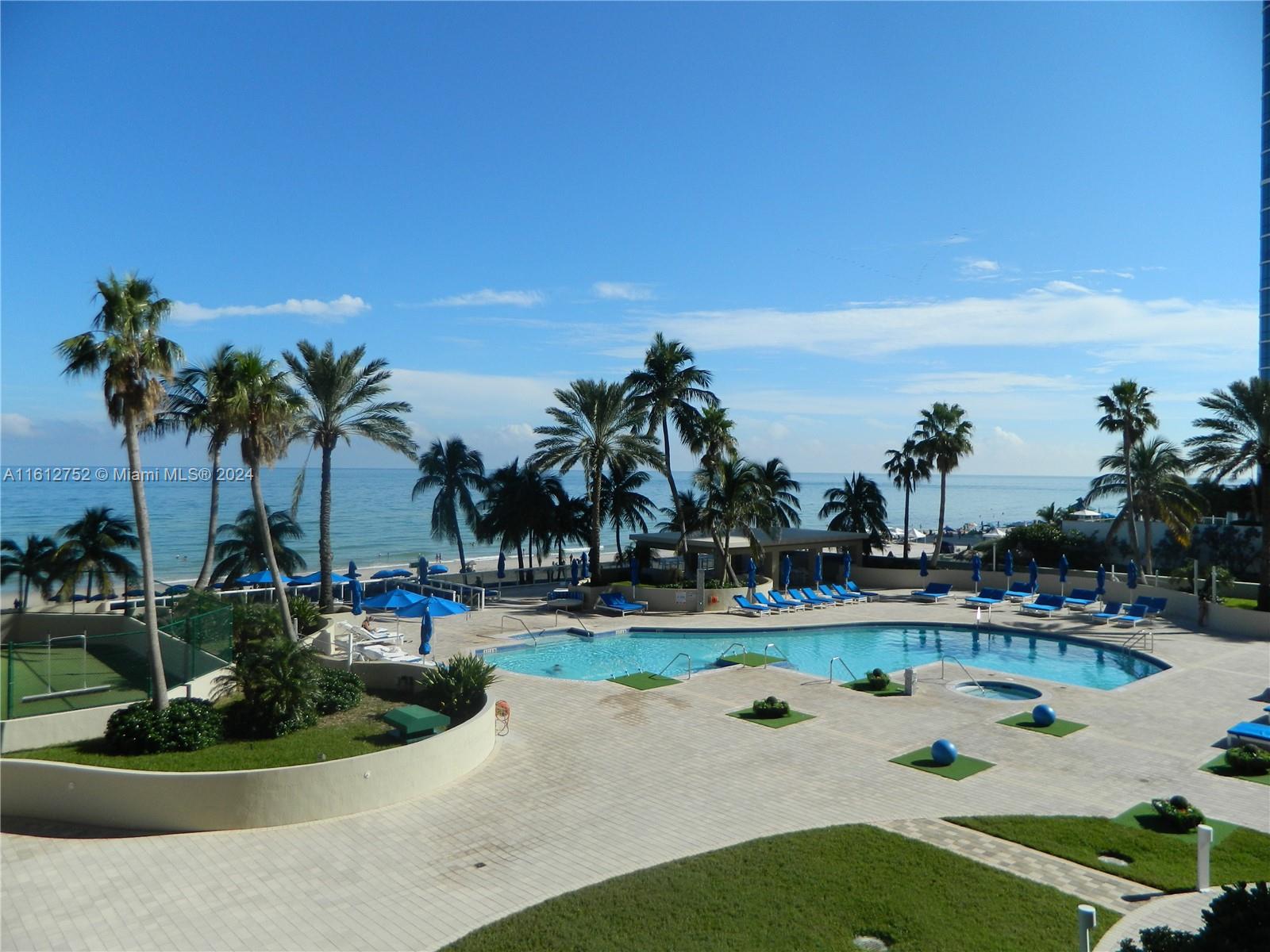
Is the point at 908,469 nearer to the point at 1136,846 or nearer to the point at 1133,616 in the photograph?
the point at 1133,616

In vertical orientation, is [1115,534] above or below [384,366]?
below

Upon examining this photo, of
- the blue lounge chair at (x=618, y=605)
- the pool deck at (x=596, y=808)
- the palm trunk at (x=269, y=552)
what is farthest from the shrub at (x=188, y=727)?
the blue lounge chair at (x=618, y=605)

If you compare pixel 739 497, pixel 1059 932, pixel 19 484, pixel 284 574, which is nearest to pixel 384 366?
pixel 284 574

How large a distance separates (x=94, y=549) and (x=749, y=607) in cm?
2335

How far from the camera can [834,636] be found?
1172 inches

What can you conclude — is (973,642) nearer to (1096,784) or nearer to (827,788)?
(1096,784)

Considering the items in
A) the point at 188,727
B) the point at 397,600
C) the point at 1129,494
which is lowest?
the point at 188,727

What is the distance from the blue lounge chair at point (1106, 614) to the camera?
30.5m

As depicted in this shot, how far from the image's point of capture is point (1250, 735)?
15773 millimetres

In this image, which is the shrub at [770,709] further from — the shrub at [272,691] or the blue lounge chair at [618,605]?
the blue lounge chair at [618,605]

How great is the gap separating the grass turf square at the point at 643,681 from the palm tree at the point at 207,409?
36.0 ft

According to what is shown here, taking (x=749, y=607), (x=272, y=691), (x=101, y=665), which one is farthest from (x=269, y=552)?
(x=749, y=607)

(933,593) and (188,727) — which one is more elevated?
(933,593)

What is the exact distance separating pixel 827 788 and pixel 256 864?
8517mm
